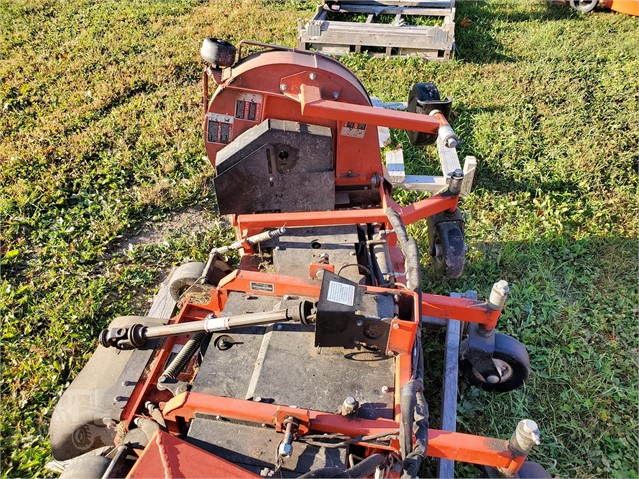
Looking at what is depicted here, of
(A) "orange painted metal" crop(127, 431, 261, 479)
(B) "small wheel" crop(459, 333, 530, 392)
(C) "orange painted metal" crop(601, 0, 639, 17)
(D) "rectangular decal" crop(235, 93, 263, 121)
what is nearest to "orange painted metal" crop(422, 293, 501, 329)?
(B) "small wheel" crop(459, 333, 530, 392)

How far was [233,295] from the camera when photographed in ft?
10.8

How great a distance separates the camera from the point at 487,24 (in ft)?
28.8

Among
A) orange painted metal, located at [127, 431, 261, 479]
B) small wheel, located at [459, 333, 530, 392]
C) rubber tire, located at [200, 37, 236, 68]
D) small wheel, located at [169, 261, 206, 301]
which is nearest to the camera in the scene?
orange painted metal, located at [127, 431, 261, 479]

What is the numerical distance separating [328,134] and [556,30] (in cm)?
687

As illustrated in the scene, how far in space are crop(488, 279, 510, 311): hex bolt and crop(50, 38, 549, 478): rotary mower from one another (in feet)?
0.06

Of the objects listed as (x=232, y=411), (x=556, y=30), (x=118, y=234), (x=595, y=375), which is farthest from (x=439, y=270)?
(x=556, y=30)

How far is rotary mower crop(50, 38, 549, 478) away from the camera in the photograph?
2.47 m

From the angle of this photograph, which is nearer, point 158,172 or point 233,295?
point 233,295

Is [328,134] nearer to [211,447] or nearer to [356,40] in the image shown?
[211,447]

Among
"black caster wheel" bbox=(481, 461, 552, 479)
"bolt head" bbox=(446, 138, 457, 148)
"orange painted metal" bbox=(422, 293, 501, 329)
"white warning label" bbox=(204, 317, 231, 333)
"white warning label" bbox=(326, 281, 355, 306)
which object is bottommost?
"black caster wheel" bbox=(481, 461, 552, 479)

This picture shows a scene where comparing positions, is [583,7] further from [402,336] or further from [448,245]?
[402,336]

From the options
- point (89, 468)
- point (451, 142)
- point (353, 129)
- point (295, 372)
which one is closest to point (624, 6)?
point (451, 142)

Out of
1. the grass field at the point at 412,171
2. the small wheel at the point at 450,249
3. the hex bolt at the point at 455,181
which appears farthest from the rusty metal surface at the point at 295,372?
the hex bolt at the point at 455,181

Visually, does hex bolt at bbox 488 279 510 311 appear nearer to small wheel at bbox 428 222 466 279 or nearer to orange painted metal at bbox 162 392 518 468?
orange painted metal at bbox 162 392 518 468
